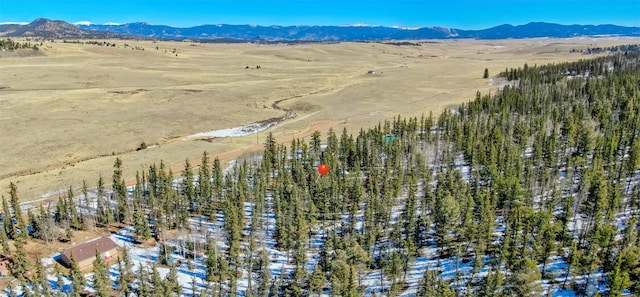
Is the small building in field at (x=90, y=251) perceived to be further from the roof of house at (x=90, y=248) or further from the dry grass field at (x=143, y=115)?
the dry grass field at (x=143, y=115)

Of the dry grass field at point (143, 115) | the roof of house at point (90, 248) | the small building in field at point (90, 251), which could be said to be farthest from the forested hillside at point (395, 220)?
the dry grass field at point (143, 115)

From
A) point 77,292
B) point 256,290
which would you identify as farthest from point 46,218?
point 256,290

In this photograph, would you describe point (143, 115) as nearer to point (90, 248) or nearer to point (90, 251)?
point (90, 248)

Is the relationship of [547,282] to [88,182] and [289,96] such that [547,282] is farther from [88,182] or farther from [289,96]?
[289,96]

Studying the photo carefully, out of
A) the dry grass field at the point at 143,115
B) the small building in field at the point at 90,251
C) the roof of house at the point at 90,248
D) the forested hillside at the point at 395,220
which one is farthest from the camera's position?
the dry grass field at the point at 143,115

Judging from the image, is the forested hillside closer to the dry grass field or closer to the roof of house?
the roof of house

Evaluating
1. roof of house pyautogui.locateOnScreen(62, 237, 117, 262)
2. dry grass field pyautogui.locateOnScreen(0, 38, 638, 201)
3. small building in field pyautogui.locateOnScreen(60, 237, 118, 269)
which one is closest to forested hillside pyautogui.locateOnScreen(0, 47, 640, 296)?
small building in field pyautogui.locateOnScreen(60, 237, 118, 269)
